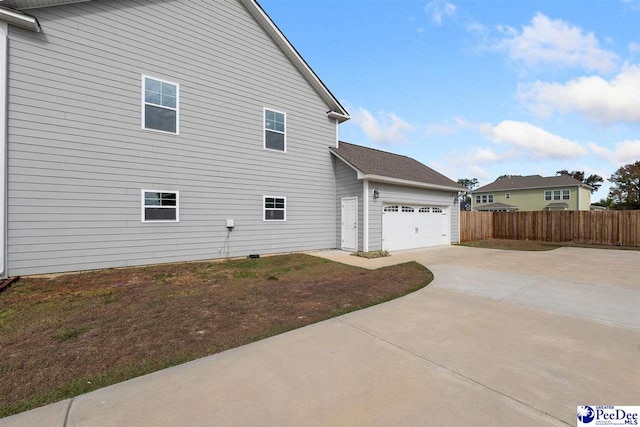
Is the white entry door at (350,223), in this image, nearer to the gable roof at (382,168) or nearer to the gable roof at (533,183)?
the gable roof at (382,168)

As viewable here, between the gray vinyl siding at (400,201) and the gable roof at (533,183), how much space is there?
2285cm

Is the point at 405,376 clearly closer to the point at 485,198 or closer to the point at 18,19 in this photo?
the point at 18,19

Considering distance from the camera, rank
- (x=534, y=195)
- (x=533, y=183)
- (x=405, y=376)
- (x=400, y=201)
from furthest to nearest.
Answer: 1. (x=533, y=183)
2. (x=534, y=195)
3. (x=400, y=201)
4. (x=405, y=376)

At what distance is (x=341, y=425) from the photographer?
1996 mm

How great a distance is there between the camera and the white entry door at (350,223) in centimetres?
1117

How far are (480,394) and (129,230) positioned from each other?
8718mm

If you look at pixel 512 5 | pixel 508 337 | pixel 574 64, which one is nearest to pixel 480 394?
pixel 508 337

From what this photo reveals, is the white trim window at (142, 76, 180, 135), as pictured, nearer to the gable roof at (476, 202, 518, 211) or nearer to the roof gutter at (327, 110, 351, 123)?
the roof gutter at (327, 110, 351, 123)

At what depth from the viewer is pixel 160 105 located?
8.27m

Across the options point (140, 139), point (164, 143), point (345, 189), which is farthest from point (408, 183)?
point (140, 139)

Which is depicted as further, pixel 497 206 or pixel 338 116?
pixel 497 206

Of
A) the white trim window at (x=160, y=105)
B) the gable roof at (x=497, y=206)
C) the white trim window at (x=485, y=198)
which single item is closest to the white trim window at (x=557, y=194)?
the gable roof at (x=497, y=206)

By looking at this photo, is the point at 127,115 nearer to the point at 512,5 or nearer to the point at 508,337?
the point at 508,337

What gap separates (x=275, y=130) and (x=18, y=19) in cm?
691
